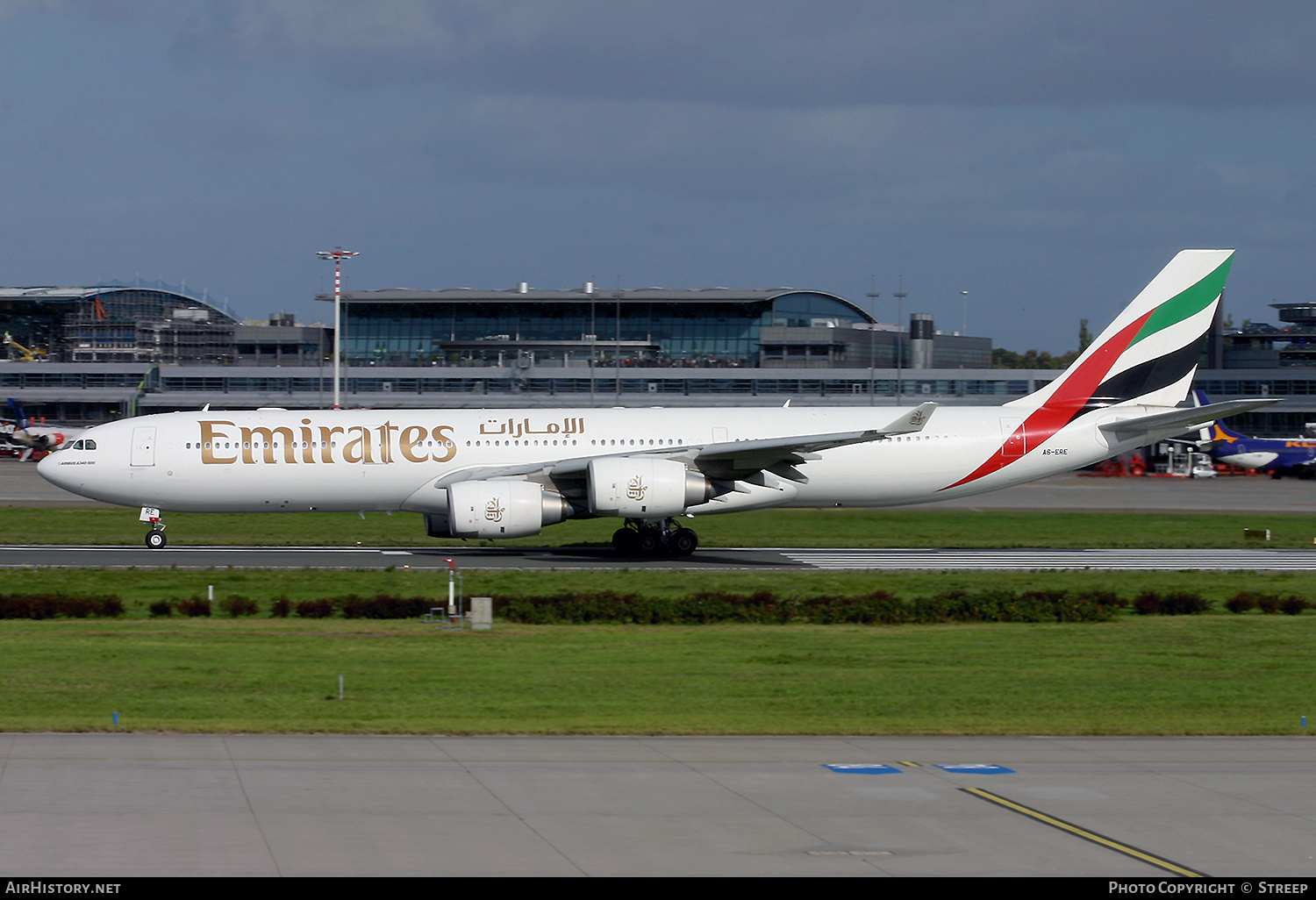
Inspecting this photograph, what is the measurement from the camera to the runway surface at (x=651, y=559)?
32438mm

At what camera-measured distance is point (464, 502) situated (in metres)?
31.5

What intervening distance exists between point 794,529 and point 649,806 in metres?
32.2

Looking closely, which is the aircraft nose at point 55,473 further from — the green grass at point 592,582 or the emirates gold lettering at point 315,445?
the green grass at point 592,582

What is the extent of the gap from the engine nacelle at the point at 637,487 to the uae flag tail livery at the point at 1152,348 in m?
11.0

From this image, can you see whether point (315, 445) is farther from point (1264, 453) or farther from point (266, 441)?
point (1264, 453)

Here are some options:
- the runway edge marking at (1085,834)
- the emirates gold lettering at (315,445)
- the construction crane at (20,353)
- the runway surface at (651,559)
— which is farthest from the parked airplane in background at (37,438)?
the runway edge marking at (1085,834)

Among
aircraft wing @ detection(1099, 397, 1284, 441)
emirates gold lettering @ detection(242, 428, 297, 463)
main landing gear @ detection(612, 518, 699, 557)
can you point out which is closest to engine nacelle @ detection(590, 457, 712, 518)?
main landing gear @ detection(612, 518, 699, 557)

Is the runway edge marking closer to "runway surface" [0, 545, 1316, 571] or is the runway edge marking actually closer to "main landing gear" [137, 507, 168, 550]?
"runway surface" [0, 545, 1316, 571]

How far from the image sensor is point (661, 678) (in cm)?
1847

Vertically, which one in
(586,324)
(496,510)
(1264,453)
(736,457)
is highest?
(586,324)

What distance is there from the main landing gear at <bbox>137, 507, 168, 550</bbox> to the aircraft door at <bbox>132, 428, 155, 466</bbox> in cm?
150

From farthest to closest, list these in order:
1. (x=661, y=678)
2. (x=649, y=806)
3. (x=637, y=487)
A: (x=637, y=487), (x=661, y=678), (x=649, y=806)

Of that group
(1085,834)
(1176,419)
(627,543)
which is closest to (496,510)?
(627,543)
